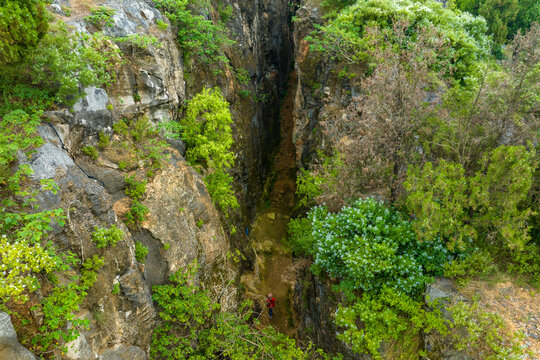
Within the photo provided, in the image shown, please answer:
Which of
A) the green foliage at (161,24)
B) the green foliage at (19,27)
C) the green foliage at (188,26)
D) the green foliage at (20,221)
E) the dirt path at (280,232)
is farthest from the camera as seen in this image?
the dirt path at (280,232)

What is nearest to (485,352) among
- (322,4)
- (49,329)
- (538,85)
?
(538,85)

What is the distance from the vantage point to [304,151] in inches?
920

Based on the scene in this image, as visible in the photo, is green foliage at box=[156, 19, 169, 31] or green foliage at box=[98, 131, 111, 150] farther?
green foliage at box=[156, 19, 169, 31]

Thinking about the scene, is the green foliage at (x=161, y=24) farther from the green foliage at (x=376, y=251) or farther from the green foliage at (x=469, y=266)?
the green foliage at (x=469, y=266)

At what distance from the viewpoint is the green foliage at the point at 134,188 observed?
33.9ft

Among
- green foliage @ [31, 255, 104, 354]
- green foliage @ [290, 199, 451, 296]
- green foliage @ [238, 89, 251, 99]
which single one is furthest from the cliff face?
green foliage @ [290, 199, 451, 296]

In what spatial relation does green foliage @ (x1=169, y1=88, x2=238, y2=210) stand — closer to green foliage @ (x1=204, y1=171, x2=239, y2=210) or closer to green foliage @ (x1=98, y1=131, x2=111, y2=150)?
green foliage @ (x1=204, y1=171, x2=239, y2=210)

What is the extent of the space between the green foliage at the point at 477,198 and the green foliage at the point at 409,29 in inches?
380

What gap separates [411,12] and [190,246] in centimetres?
1754

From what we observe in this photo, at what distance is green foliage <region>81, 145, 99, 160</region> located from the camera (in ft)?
31.1

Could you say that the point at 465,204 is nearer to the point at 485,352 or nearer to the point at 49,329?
the point at 485,352

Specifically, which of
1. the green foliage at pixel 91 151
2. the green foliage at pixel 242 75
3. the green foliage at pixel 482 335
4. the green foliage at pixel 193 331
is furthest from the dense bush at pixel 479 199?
the green foliage at pixel 242 75

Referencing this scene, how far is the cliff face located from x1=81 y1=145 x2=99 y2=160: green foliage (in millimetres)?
145

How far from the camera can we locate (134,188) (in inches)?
411
